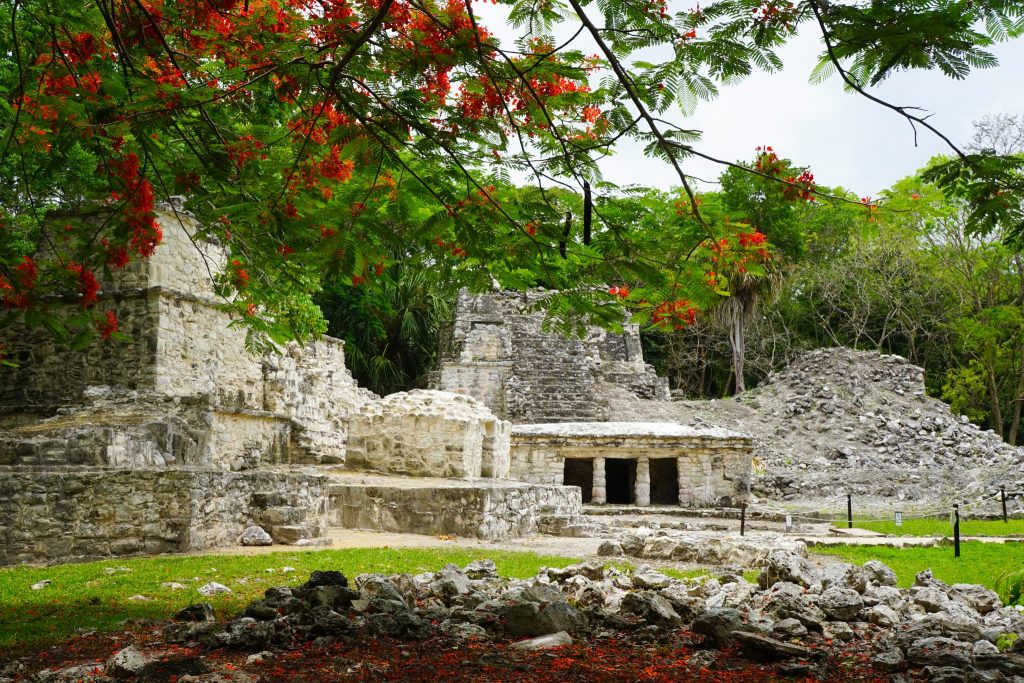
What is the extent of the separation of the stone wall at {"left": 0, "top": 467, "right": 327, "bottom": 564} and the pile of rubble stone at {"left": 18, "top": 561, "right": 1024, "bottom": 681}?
105 inches

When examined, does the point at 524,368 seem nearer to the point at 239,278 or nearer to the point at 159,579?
the point at 159,579

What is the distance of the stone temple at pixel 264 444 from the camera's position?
738cm

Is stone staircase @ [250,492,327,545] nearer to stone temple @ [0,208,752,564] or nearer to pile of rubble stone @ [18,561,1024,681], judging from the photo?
stone temple @ [0,208,752,564]

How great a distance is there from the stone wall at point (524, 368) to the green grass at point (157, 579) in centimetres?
1242

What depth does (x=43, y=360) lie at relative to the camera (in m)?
13.0

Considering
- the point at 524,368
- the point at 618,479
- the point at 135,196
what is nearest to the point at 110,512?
the point at 135,196

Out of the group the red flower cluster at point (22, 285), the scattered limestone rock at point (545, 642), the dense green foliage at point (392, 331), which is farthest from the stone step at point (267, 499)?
the dense green foliage at point (392, 331)

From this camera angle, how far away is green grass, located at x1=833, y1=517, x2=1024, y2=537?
1227cm

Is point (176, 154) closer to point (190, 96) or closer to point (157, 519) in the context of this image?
point (190, 96)

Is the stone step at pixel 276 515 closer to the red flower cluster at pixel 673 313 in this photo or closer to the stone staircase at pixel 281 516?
the stone staircase at pixel 281 516

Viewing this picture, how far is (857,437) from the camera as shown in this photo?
2098 cm

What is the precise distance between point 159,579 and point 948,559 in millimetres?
8000

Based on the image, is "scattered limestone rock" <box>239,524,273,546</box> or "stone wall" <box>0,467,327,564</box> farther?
"scattered limestone rock" <box>239,524,273,546</box>

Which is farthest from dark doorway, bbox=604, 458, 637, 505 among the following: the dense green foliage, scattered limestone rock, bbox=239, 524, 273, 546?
scattered limestone rock, bbox=239, 524, 273, 546
